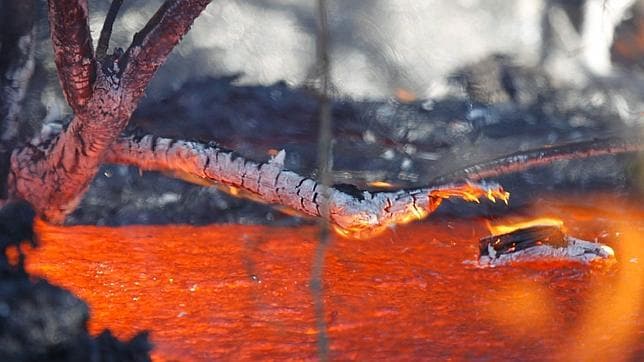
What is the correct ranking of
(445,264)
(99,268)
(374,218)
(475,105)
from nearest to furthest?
(374,218) < (99,268) < (445,264) < (475,105)

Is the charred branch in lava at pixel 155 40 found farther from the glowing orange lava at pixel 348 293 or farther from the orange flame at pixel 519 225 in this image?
the orange flame at pixel 519 225

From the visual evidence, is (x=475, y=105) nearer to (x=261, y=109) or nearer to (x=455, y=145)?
(x=455, y=145)

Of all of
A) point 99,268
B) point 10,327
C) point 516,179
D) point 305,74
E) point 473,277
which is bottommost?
point 10,327

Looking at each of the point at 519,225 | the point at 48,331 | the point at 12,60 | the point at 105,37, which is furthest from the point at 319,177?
the point at 48,331

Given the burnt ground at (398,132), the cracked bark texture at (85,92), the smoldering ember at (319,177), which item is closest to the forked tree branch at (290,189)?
the smoldering ember at (319,177)

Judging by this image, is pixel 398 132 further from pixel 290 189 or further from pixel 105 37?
pixel 105 37

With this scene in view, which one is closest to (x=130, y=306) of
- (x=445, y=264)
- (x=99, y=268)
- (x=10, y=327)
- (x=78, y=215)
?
(x=99, y=268)
